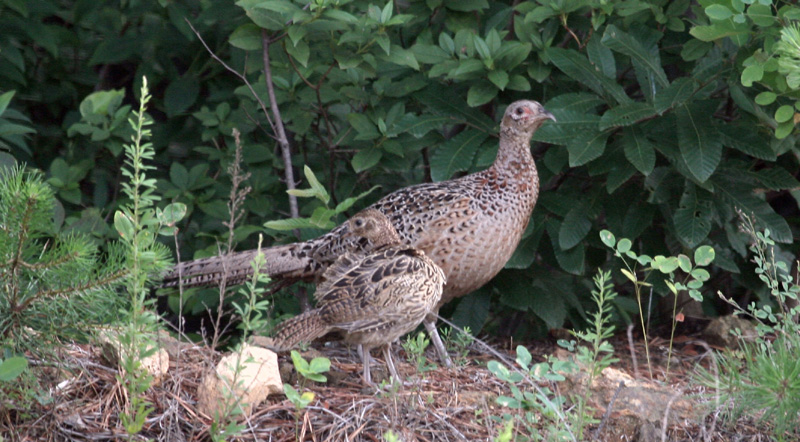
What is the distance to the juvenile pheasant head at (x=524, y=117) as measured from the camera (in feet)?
17.0

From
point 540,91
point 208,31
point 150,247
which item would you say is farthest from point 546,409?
point 208,31

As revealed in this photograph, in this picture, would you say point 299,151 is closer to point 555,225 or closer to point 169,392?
point 555,225

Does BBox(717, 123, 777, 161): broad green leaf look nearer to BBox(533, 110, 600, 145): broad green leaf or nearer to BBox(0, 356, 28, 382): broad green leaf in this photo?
BBox(533, 110, 600, 145): broad green leaf

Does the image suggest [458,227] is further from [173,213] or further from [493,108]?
[173,213]

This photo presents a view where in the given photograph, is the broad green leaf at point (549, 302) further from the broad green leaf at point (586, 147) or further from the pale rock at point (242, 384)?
the pale rock at point (242, 384)

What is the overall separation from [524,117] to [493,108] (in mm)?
930

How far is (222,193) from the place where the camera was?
6230 mm

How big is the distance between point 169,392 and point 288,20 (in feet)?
7.75

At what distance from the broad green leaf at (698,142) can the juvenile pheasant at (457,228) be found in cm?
77

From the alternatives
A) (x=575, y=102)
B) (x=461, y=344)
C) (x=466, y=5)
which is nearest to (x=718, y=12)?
(x=575, y=102)

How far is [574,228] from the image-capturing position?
537 cm

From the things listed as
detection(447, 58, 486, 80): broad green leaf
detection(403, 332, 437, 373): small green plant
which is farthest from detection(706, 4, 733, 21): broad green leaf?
detection(403, 332, 437, 373): small green plant

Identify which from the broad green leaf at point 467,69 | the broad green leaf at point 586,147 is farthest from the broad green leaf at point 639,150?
the broad green leaf at point 467,69

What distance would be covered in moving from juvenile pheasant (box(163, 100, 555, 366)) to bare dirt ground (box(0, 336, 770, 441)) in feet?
3.59
